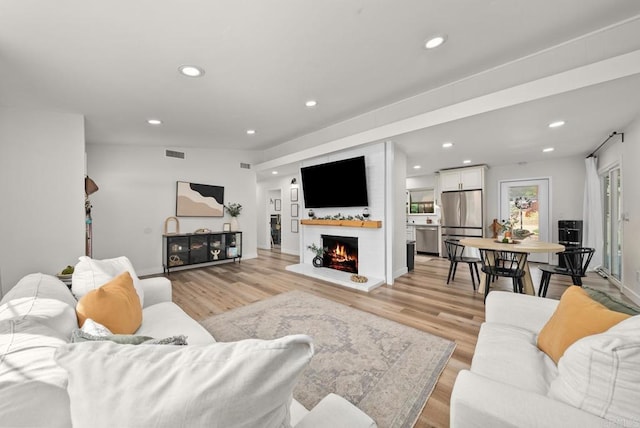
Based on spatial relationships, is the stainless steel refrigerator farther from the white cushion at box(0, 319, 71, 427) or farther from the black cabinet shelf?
the white cushion at box(0, 319, 71, 427)

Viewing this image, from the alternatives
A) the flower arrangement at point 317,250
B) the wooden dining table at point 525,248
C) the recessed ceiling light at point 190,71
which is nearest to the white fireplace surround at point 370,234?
the flower arrangement at point 317,250

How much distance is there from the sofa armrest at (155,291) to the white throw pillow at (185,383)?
6.45ft

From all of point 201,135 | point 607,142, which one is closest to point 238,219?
point 201,135

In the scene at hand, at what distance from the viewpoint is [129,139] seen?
4547 millimetres

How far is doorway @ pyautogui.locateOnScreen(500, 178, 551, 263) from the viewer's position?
579cm

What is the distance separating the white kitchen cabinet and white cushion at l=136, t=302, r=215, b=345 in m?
6.52

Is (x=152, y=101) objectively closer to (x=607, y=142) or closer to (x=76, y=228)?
(x=76, y=228)

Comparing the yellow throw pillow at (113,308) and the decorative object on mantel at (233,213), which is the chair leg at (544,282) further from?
the decorative object on mantel at (233,213)

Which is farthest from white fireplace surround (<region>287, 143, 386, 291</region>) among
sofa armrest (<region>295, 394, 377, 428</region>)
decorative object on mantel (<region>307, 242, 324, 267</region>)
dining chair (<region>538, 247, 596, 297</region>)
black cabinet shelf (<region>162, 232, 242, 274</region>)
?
sofa armrest (<region>295, 394, 377, 428</region>)

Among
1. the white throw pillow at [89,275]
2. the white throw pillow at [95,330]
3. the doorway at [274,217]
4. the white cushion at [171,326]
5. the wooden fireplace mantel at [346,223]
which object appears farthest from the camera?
the doorway at [274,217]

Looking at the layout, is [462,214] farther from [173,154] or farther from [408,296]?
[173,154]

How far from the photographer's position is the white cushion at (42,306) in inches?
44.9

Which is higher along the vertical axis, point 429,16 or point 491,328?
point 429,16

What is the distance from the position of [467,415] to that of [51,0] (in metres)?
3.10
